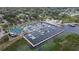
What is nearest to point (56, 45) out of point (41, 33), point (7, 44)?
point (41, 33)

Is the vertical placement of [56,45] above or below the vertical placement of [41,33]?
below

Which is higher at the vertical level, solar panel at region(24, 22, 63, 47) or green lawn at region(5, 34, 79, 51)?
solar panel at region(24, 22, 63, 47)

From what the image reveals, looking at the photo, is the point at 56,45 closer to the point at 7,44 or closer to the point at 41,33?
the point at 41,33

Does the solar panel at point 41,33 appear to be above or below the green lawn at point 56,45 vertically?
above

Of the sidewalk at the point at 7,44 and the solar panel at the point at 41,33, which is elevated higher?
the solar panel at the point at 41,33

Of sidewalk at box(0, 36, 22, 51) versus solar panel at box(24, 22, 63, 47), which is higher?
solar panel at box(24, 22, 63, 47)
